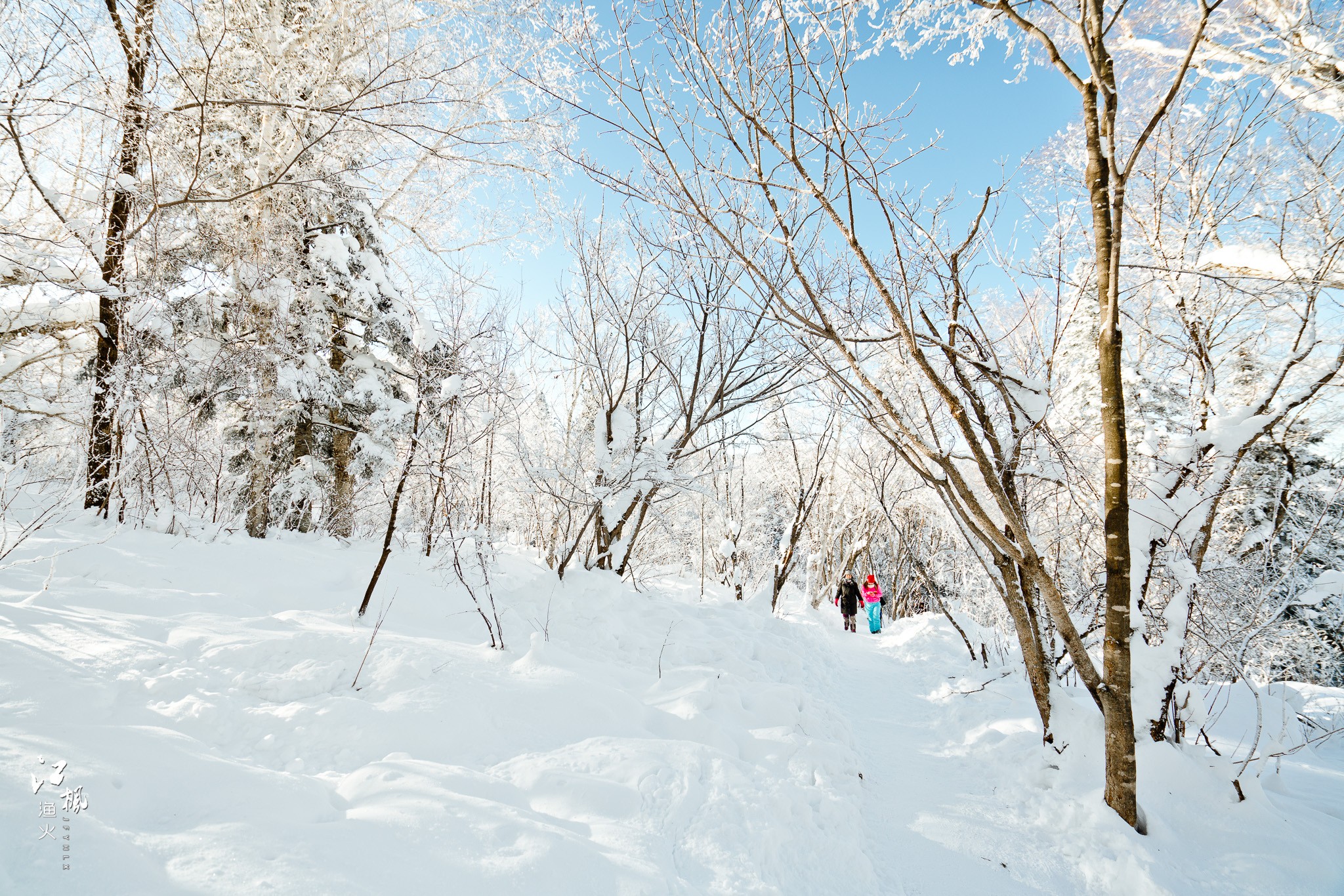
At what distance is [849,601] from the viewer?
11.1m

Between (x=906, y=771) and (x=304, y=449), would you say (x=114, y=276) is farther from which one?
(x=906, y=771)

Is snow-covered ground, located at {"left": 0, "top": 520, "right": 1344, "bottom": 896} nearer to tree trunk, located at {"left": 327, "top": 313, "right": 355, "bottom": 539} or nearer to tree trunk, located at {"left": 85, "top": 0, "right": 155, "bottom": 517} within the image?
tree trunk, located at {"left": 85, "top": 0, "right": 155, "bottom": 517}

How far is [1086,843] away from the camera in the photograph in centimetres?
231

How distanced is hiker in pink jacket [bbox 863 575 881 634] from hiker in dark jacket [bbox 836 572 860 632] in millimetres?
380

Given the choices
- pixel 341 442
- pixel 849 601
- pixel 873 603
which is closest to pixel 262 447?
pixel 341 442

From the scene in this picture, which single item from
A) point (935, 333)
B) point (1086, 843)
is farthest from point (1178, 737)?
point (935, 333)

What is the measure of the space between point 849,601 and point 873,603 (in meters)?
0.87

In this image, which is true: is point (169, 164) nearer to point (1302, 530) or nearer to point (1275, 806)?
point (1275, 806)

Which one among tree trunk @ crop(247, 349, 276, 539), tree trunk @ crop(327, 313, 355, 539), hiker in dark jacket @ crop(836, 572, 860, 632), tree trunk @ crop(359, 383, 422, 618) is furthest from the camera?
hiker in dark jacket @ crop(836, 572, 860, 632)

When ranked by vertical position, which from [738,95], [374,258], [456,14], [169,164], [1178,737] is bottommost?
[1178,737]

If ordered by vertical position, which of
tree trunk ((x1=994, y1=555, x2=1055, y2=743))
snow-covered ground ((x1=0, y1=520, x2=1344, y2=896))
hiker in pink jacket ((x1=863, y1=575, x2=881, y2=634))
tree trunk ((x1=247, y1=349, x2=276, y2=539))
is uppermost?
tree trunk ((x1=247, y1=349, x2=276, y2=539))

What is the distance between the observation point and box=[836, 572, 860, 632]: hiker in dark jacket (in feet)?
36.5

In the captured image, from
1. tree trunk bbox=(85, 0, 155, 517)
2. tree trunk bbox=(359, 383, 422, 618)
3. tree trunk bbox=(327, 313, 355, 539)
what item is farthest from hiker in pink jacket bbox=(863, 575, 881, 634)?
tree trunk bbox=(85, 0, 155, 517)

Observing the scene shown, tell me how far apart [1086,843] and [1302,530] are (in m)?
2.47
